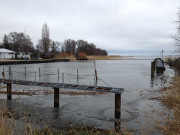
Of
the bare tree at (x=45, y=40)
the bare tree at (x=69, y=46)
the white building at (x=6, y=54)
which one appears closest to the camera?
the white building at (x=6, y=54)

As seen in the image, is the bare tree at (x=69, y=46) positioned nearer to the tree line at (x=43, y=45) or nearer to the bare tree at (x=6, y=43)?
the tree line at (x=43, y=45)

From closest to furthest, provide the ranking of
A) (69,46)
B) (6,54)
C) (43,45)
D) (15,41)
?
(6,54) → (43,45) → (15,41) → (69,46)

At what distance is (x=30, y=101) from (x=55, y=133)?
526 centimetres

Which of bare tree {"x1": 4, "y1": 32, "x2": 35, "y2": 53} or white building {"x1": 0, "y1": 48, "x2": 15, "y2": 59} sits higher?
bare tree {"x1": 4, "y1": 32, "x2": 35, "y2": 53}

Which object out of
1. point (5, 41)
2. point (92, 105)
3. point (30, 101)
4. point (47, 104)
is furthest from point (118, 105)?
point (5, 41)

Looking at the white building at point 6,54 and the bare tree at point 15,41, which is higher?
the bare tree at point 15,41

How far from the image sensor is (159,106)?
987 centimetres

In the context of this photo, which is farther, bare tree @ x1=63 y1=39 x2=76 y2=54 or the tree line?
bare tree @ x1=63 y1=39 x2=76 y2=54

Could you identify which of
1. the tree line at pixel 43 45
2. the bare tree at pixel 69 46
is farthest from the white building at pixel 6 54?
the bare tree at pixel 69 46

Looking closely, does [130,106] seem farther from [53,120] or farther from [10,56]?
[10,56]

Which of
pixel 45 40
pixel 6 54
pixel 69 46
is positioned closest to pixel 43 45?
pixel 45 40

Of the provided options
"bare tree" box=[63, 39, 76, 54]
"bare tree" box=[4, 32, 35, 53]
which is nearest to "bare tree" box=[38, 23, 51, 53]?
"bare tree" box=[4, 32, 35, 53]

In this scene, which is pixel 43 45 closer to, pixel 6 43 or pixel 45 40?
pixel 45 40

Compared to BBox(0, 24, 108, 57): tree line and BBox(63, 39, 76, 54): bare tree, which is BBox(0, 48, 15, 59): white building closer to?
BBox(0, 24, 108, 57): tree line
